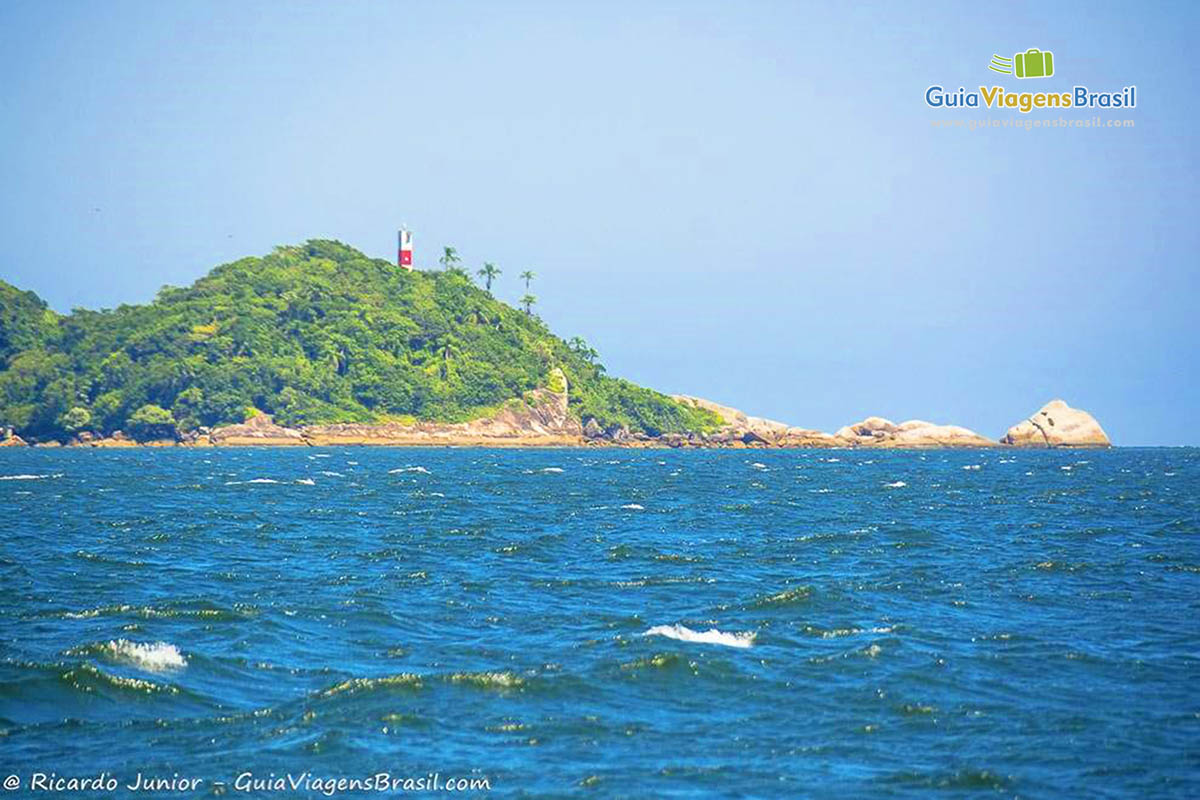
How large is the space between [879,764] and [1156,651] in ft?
35.0

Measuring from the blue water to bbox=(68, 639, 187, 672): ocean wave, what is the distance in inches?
3.7

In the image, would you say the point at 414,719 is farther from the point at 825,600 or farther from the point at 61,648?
the point at 825,600

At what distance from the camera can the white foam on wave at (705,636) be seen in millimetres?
26609

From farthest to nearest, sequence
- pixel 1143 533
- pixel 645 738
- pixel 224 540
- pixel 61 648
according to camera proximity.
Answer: pixel 1143 533 < pixel 224 540 < pixel 61 648 < pixel 645 738

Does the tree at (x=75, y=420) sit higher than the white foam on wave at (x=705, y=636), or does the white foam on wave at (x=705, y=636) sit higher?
the tree at (x=75, y=420)

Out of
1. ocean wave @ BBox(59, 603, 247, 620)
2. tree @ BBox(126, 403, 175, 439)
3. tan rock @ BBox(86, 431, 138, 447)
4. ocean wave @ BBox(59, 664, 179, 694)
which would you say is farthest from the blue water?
tan rock @ BBox(86, 431, 138, 447)

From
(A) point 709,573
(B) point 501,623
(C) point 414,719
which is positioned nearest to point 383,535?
(A) point 709,573

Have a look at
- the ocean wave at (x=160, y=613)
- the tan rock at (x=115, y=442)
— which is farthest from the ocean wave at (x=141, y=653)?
the tan rock at (x=115, y=442)

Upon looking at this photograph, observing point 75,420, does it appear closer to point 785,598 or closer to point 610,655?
point 785,598

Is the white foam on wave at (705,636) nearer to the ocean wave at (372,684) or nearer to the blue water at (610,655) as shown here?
the blue water at (610,655)

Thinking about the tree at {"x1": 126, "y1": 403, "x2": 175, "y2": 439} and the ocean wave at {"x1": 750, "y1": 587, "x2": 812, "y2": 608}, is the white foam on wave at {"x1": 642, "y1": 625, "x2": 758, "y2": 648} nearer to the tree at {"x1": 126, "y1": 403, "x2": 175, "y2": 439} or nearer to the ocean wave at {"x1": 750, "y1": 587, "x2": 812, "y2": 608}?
the ocean wave at {"x1": 750, "y1": 587, "x2": 812, "y2": 608}

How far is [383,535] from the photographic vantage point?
158ft

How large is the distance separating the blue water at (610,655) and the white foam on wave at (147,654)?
0.11 metres

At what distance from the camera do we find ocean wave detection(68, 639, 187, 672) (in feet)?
78.8
